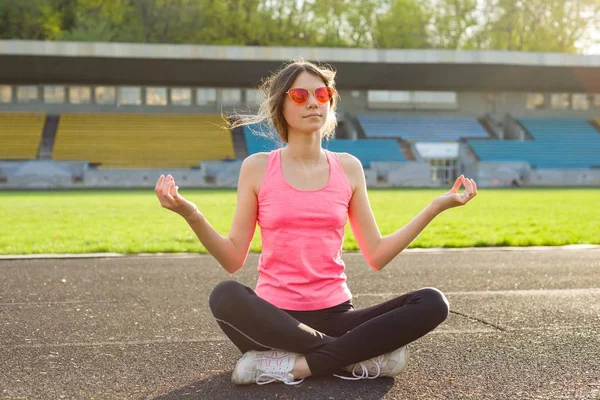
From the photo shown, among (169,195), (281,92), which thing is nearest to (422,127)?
(281,92)

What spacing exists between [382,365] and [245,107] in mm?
40896

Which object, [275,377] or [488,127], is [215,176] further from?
[275,377]

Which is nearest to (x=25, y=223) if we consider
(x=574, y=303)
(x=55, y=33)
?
(x=574, y=303)

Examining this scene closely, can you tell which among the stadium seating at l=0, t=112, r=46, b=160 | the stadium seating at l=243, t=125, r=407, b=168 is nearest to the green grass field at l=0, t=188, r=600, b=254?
the stadium seating at l=0, t=112, r=46, b=160

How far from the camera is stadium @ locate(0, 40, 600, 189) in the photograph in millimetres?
42656

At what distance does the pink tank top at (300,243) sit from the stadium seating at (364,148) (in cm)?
3929

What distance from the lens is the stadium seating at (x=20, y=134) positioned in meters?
42.0

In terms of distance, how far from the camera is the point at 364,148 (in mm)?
45688

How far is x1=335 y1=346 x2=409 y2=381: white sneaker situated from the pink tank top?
0.38m

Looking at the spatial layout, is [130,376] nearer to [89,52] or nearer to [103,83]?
[89,52]

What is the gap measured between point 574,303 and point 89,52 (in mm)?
40317

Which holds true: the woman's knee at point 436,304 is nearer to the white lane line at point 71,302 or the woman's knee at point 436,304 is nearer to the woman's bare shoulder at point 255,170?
the woman's bare shoulder at point 255,170

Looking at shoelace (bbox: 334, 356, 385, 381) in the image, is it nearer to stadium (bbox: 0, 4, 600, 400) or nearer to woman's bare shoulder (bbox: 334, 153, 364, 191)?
stadium (bbox: 0, 4, 600, 400)

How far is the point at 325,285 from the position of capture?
4305mm
